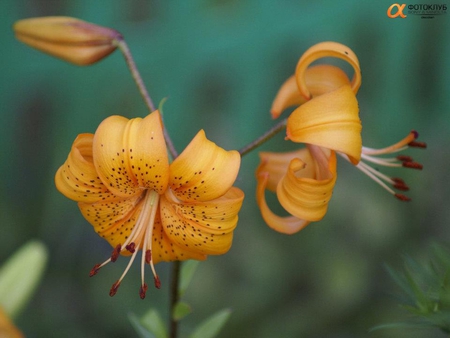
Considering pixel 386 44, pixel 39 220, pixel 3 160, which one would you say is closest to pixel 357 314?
pixel 386 44

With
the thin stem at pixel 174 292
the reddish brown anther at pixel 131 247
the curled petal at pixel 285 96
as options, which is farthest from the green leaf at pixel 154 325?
the curled petal at pixel 285 96

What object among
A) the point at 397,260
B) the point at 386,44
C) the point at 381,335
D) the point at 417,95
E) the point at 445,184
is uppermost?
the point at 386,44

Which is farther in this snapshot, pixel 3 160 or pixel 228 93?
pixel 3 160

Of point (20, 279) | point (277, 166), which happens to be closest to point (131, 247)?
point (20, 279)

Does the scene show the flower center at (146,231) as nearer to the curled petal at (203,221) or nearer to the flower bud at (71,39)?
the curled petal at (203,221)

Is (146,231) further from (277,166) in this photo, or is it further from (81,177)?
(277,166)

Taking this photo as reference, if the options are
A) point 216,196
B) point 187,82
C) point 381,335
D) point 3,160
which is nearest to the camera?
point 216,196

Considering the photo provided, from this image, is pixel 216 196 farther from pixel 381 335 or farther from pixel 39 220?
pixel 39 220
